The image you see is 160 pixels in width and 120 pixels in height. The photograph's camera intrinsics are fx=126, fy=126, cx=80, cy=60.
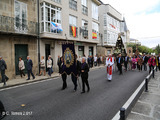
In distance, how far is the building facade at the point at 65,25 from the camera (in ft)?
45.5

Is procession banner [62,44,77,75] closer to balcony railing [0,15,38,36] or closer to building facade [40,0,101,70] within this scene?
building facade [40,0,101,70]

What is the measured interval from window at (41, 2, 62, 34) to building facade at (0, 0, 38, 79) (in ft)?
2.76

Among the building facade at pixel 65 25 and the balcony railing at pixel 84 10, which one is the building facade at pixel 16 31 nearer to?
the building facade at pixel 65 25

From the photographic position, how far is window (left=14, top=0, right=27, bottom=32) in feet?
37.7

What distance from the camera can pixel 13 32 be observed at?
10.8m

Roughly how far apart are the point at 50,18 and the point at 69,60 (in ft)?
29.4

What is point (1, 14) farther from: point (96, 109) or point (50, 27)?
point (96, 109)

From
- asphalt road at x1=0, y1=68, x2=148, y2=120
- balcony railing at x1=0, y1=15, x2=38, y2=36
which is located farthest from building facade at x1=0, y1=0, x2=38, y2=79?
asphalt road at x1=0, y1=68, x2=148, y2=120

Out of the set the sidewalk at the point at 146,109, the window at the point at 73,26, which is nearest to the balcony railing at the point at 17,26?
the window at the point at 73,26

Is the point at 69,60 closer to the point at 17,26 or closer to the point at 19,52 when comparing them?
the point at 17,26

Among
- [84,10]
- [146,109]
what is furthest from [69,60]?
[84,10]

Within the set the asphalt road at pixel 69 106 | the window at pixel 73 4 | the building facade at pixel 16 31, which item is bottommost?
the asphalt road at pixel 69 106

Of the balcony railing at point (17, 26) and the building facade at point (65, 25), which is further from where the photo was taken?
the building facade at point (65, 25)

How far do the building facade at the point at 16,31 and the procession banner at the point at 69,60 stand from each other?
649 cm
